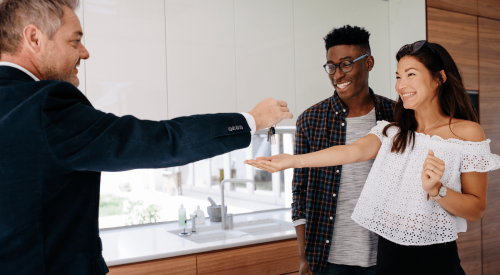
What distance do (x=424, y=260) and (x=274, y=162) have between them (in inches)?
25.7

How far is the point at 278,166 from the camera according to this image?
1424mm

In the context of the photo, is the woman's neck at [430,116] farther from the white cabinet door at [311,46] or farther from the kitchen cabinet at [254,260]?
the white cabinet door at [311,46]

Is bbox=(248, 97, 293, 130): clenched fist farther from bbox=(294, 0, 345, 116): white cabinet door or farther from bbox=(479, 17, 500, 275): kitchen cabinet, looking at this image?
bbox=(479, 17, 500, 275): kitchen cabinet

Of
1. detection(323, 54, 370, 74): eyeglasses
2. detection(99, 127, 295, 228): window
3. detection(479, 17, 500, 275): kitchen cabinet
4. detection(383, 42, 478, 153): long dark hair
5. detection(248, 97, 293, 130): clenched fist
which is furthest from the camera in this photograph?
detection(479, 17, 500, 275): kitchen cabinet

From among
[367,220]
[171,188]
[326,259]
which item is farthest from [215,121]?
[171,188]

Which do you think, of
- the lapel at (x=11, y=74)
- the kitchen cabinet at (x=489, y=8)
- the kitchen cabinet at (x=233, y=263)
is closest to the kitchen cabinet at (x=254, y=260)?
the kitchen cabinet at (x=233, y=263)

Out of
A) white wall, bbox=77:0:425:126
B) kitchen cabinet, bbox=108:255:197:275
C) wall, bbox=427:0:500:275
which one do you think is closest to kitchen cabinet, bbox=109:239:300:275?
kitchen cabinet, bbox=108:255:197:275

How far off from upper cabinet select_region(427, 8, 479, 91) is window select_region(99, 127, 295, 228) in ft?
4.90

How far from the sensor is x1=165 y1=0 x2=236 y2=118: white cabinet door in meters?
2.62

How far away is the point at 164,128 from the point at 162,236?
5.90ft

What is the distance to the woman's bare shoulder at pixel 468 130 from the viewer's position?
1.44m

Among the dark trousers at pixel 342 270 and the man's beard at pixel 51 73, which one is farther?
the dark trousers at pixel 342 270

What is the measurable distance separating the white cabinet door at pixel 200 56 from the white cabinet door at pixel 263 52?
0.07 m

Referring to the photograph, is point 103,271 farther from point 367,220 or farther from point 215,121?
point 367,220
